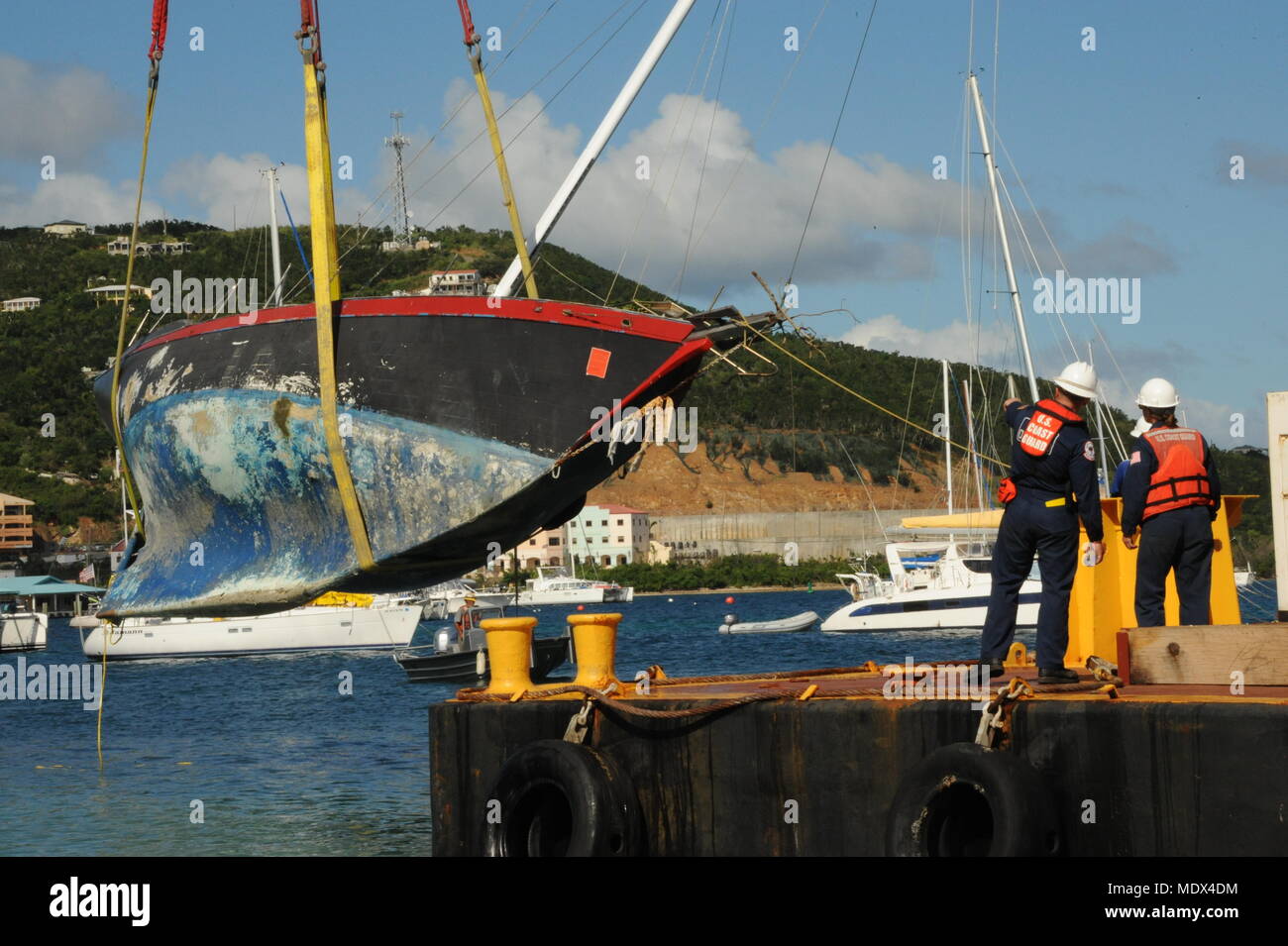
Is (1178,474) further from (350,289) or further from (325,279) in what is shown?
(350,289)

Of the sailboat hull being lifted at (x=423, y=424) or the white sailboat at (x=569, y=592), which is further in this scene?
the white sailboat at (x=569, y=592)

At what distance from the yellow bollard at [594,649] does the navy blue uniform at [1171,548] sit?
11.2 ft

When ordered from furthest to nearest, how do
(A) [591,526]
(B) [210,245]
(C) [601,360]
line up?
(B) [210,245] < (A) [591,526] < (C) [601,360]

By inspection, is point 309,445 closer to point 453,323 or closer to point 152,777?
point 453,323

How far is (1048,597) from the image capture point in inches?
356

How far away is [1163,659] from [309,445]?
669cm

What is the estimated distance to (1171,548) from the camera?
31.9 ft

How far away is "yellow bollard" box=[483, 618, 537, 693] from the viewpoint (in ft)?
35.0

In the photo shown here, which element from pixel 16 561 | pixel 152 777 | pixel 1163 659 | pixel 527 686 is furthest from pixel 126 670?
pixel 16 561

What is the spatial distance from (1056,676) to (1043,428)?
139 centimetres

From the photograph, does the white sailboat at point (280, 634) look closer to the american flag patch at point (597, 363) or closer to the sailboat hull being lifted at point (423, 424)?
the sailboat hull being lifted at point (423, 424)

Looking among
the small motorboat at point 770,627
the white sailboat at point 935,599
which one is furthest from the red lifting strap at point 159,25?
the small motorboat at point 770,627

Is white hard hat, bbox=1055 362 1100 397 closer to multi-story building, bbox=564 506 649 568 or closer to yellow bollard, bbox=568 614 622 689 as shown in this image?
yellow bollard, bbox=568 614 622 689

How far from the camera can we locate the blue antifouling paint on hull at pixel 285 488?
469 inches
